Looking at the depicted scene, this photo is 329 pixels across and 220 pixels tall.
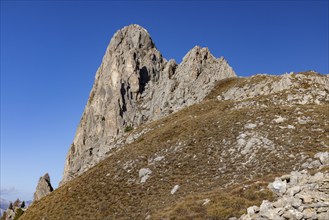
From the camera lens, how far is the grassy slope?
23.5m

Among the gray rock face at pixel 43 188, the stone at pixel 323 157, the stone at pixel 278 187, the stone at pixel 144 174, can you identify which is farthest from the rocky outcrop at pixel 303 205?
the gray rock face at pixel 43 188

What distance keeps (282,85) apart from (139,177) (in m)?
40.1

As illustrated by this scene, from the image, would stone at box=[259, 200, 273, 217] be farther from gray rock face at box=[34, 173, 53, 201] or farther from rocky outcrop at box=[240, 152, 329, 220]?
gray rock face at box=[34, 173, 53, 201]

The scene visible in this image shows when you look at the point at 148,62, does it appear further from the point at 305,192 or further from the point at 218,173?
the point at 305,192

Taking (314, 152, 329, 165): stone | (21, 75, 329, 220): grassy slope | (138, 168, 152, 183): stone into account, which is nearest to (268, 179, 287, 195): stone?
(21, 75, 329, 220): grassy slope

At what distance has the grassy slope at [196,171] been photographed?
77.0ft

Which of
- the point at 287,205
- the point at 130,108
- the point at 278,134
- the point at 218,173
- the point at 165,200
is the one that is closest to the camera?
the point at 287,205

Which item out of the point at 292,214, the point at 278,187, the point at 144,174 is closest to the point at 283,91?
the point at 144,174

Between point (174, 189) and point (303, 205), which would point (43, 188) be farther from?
point (303, 205)

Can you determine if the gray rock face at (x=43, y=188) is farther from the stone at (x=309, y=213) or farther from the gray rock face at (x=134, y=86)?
the stone at (x=309, y=213)

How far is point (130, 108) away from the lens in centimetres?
11444

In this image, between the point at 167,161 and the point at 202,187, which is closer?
the point at 202,187

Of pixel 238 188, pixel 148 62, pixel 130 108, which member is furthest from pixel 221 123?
pixel 148 62

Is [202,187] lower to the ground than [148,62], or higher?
lower
